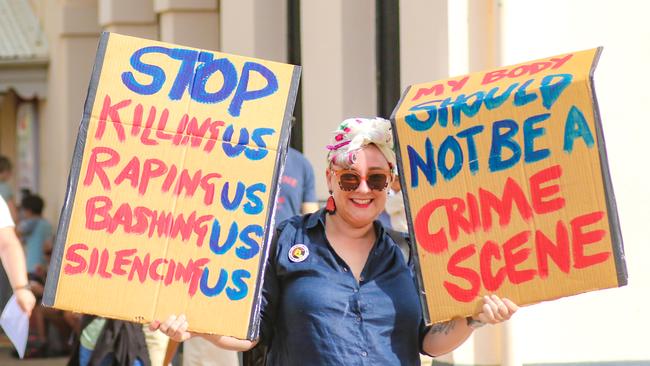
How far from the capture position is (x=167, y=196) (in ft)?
15.1

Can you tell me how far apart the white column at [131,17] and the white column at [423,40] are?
674 cm

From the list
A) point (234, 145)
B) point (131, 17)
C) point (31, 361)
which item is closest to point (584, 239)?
point (234, 145)

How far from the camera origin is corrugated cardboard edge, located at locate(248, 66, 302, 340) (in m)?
4.53

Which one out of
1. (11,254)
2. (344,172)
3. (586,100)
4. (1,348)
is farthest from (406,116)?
(1,348)

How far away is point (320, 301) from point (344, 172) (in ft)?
1.34

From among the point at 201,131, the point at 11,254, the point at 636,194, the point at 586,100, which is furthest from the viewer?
the point at 636,194

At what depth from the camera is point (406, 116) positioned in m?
4.55

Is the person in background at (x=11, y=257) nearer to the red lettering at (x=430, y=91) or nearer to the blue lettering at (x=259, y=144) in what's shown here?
the blue lettering at (x=259, y=144)

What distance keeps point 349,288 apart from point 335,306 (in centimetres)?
8

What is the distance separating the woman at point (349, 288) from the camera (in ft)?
14.6

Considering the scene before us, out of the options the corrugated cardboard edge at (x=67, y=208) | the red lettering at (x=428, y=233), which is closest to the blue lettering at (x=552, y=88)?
the red lettering at (x=428, y=233)

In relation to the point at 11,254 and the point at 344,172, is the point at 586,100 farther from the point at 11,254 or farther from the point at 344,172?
the point at 11,254

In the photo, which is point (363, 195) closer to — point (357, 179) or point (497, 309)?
point (357, 179)

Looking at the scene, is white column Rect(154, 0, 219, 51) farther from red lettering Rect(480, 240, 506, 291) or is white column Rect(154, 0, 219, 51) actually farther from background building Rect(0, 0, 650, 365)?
red lettering Rect(480, 240, 506, 291)
